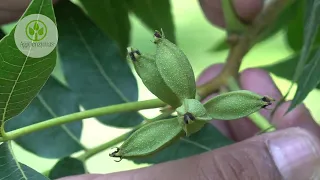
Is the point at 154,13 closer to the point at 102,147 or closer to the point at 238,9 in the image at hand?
the point at 238,9

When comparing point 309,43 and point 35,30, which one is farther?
point 309,43

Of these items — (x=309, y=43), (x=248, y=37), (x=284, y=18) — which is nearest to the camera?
(x=309, y=43)

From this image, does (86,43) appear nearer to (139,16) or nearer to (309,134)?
(139,16)

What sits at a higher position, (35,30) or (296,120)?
(35,30)

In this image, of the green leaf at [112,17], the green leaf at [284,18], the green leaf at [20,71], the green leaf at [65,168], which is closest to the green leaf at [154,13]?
the green leaf at [112,17]

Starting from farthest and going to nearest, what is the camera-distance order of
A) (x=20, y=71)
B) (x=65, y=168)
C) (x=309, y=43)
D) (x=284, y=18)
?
(x=284, y=18) → (x=65, y=168) → (x=309, y=43) → (x=20, y=71)

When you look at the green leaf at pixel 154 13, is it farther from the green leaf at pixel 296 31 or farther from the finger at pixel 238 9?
the green leaf at pixel 296 31

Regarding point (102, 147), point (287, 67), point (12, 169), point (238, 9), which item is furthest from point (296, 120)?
point (12, 169)

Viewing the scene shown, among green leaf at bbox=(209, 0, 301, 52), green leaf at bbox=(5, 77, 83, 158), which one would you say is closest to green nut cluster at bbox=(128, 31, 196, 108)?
green leaf at bbox=(5, 77, 83, 158)
